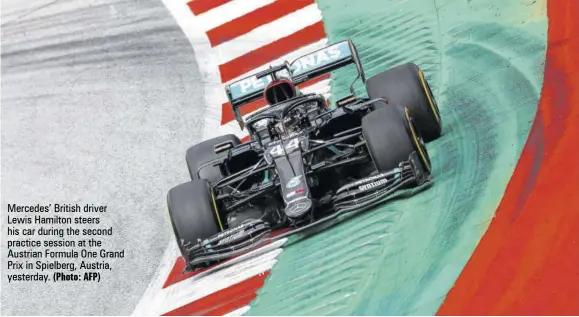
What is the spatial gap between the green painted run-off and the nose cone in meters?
0.59

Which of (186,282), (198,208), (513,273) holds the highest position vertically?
(198,208)

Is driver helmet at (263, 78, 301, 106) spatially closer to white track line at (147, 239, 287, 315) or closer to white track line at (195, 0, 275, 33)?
white track line at (147, 239, 287, 315)

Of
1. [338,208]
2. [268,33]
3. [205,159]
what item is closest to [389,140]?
[338,208]

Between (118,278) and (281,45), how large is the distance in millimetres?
6364

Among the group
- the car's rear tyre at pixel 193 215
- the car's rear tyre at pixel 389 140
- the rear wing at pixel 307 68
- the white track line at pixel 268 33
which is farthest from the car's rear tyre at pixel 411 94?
the white track line at pixel 268 33

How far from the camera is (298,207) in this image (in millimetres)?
10109

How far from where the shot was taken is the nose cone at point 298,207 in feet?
33.0

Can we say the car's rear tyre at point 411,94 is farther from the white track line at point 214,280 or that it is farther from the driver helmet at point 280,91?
the white track line at point 214,280

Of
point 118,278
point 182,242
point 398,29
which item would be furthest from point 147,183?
point 398,29

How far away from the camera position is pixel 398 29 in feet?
51.9

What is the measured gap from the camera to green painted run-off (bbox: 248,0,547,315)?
938 cm

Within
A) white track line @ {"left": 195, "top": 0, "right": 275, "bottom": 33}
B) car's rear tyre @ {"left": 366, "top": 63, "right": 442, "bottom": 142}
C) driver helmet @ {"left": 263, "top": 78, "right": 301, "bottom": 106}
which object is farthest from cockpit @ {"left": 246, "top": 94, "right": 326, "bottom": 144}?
white track line @ {"left": 195, "top": 0, "right": 275, "bottom": 33}

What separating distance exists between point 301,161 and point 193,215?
130 centimetres

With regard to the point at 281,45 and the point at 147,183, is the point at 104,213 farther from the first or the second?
the point at 281,45
